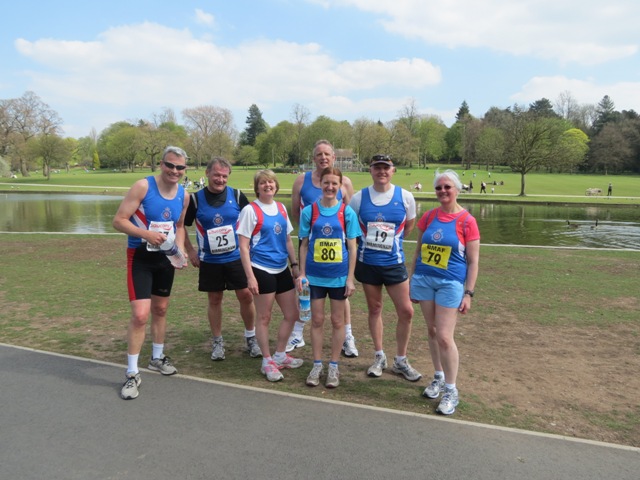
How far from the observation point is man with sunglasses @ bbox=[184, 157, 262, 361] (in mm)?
4848

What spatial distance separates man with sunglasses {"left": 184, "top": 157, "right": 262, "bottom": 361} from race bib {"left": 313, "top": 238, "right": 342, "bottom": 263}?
1059 mm

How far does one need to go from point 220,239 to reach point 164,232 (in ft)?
1.99

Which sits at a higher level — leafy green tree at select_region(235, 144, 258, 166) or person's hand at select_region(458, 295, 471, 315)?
leafy green tree at select_region(235, 144, 258, 166)

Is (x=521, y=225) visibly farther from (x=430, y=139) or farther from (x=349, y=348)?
(x=430, y=139)

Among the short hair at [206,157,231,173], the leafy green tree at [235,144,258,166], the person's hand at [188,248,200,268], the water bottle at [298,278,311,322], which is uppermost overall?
the leafy green tree at [235,144,258,166]

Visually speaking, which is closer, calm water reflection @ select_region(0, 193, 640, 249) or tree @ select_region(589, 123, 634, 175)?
calm water reflection @ select_region(0, 193, 640, 249)

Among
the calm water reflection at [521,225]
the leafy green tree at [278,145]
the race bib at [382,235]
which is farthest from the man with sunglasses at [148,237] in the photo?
the leafy green tree at [278,145]

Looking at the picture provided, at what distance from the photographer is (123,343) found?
5.45 m

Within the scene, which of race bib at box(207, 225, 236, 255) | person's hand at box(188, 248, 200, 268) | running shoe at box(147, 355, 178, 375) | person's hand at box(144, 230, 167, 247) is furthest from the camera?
person's hand at box(188, 248, 200, 268)

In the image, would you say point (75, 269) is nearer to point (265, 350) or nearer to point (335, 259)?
point (265, 350)

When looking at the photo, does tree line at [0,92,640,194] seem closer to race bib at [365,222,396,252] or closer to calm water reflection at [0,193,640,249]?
calm water reflection at [0,193,640,249]

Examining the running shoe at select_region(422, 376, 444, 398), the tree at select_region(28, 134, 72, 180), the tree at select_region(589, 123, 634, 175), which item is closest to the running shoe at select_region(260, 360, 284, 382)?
the running shoe at select_region(422, 376, 444, 398)

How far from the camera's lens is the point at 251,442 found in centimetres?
336

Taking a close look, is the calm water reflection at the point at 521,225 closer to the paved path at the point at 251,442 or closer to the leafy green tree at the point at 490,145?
the paved path at the point at 251,442
